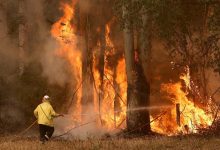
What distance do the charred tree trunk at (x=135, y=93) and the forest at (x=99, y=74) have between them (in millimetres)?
38

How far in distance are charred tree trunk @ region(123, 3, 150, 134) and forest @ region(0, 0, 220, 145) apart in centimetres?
4

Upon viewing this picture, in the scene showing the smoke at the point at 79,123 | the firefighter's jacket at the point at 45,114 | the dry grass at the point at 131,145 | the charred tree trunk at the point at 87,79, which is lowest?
the dry grass at the point at 131,145

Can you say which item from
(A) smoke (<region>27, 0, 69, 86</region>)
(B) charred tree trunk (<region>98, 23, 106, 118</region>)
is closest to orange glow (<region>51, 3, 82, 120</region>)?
(A) smoke (<region>27, 0, 69, 86</region>)

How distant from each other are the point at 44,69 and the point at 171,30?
14.1m

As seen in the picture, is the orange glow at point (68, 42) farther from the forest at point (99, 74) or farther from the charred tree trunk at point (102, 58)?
the charred tree trunk at point (102, 58)

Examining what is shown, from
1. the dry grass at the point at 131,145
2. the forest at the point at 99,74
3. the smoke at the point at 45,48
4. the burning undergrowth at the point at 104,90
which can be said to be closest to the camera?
the dry grass at the point at 131,145

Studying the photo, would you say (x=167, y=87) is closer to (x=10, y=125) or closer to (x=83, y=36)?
(x=83, y=36)

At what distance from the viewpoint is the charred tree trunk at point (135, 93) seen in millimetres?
17969

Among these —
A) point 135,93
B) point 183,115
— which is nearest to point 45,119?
point 135,93

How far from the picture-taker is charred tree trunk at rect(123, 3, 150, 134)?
→ 17969 mm

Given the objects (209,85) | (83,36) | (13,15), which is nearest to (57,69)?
(83,36)

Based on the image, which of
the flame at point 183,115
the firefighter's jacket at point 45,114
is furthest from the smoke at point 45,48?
the firefighter's jacket at point 45,114

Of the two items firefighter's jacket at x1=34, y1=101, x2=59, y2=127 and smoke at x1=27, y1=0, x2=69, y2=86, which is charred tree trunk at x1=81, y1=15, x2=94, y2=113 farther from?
firefighter's jacket at x1=34, y1=101, x2=59, y2=127

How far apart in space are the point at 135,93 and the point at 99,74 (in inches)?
235
